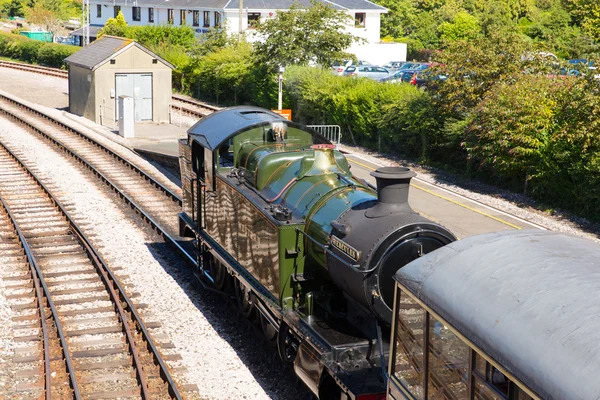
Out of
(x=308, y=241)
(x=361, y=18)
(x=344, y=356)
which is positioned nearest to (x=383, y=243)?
(x=344, y=356)

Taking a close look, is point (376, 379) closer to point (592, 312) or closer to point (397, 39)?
point (592, 312)

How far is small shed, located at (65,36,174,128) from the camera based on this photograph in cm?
3156

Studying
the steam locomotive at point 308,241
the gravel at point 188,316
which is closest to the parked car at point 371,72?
the gravel at point 188,316

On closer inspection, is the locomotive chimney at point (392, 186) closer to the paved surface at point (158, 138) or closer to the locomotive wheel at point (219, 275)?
the locomotive wheel at point (219, 275)

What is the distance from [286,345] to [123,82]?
80.5ft

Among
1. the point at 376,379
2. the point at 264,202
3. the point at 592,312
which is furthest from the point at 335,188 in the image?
the point at 592,312

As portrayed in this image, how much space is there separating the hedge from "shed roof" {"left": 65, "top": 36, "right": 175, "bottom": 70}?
792 inches

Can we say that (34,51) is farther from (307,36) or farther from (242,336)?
(242,336)

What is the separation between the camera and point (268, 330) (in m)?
10.5

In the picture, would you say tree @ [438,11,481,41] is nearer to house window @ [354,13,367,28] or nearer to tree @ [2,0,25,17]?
house window @ [354,13,367,28]

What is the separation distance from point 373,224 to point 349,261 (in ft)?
1.58

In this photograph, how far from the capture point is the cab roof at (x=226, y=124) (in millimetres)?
11765

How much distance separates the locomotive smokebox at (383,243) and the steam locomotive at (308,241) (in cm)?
1

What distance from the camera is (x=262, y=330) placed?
36.6ft
